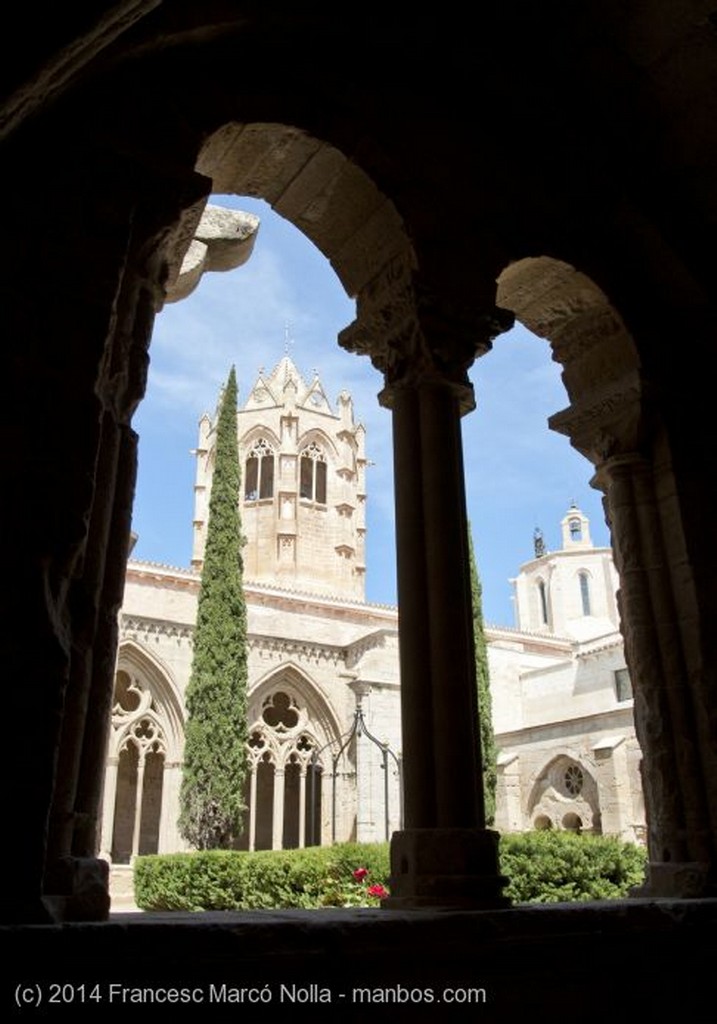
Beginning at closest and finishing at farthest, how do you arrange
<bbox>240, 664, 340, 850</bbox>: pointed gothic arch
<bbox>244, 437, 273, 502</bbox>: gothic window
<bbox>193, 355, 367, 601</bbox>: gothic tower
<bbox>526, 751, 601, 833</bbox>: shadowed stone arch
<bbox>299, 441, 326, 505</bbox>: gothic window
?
1. <bbox>526, 751, 601, 833</bbox>: shadowed stone arch
2. <bbox>240, 664, 340, 850</bbox>: pointed gothic arch
3. <bbox>193, 355, 367, 601</bbox>: gothic tower
4. <bbox>244, 437, 273, 502</bbox>: gothic window
5. <bbox>299, 441, 326, 505</bbox>: gothic window

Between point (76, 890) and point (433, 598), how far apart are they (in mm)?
1319

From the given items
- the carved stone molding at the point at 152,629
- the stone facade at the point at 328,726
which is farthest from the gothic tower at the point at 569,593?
the carved stone molding at the point at 152,629

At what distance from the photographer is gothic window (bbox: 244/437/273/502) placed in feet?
109

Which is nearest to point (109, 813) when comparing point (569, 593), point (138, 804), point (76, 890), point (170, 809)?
point (138, 804)

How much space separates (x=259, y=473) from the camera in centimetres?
3312

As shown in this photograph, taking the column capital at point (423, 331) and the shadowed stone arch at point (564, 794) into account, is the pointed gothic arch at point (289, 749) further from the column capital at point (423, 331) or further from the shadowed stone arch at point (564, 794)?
the column capital at point (423, 331)

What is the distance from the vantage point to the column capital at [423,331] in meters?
3.04

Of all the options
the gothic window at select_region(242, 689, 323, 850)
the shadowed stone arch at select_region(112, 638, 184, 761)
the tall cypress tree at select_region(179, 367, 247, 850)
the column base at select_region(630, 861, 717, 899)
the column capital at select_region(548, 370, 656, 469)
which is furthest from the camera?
the gothic window at select_region(242, 689, 323, 850)

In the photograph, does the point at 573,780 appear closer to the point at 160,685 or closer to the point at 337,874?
the point at 160,685

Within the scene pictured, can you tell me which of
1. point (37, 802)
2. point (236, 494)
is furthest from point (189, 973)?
point (236, 494)

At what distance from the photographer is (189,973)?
174cm

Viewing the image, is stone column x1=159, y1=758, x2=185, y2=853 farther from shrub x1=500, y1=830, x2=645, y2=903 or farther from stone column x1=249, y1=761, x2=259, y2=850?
shrub x1=500, y1=830, x2=645, y2=903

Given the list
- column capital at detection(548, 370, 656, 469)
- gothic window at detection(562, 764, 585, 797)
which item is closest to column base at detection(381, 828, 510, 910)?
column capital at detection(548, 370, 656, 469)

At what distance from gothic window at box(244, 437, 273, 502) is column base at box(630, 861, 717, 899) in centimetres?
3053
